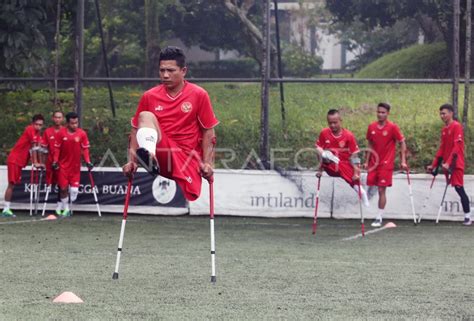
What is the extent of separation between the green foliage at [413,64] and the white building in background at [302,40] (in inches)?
25.7

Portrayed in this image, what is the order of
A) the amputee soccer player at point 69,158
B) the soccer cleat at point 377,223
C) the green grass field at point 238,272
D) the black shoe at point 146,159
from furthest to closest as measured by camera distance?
the amputee soccer player at point 69,158, the soccer cleat at point 377,223, the black shoe at point 146,159, the green grass field at point 238,272

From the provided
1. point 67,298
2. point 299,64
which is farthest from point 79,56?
point 67,298

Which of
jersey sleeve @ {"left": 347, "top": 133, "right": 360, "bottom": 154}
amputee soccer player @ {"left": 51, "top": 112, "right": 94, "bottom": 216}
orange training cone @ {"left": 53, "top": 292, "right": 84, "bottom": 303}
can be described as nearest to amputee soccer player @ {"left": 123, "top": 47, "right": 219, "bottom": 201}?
orange training cone @ {"left": 53, "top": 292, "right": 84, "bottom": 303}

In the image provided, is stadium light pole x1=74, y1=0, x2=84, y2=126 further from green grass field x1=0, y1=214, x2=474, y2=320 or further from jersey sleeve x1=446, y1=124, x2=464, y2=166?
jersey sleeve x1=446, y1=124, x2=464, y2=166

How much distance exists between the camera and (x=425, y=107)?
19.8 metres

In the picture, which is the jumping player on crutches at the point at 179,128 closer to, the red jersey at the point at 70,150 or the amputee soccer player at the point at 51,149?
the red jersey at the point at 70,150

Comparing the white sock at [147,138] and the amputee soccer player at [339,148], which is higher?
the white sock at [147,138]

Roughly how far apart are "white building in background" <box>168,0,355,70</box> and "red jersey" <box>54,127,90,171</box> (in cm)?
322

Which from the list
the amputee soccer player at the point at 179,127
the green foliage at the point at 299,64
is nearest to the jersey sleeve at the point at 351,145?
the green foliage at the point at 299,64

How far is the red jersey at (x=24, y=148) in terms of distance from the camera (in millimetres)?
17719

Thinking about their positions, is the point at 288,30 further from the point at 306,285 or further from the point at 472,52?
the point at 306,285

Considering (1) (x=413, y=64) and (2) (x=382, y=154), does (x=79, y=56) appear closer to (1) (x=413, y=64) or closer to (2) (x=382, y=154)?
(2) (x=382, y=154)

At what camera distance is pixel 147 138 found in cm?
840

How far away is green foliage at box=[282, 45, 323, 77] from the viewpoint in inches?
771
